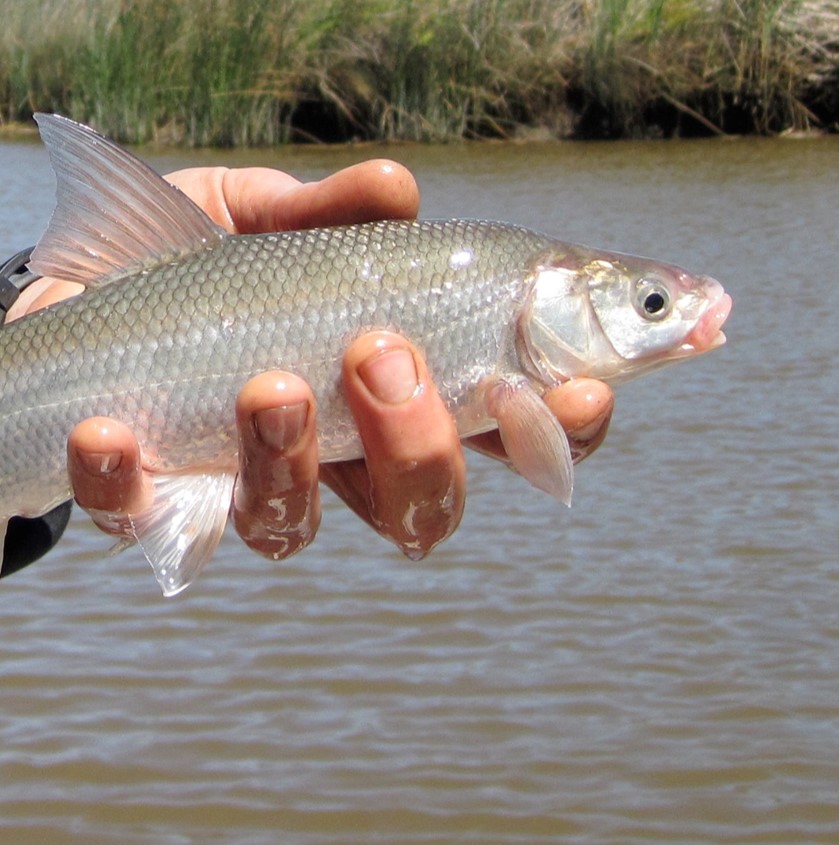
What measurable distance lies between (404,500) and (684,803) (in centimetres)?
207

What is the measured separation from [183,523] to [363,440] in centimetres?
40

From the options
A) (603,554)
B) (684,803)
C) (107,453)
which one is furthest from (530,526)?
(107,453)

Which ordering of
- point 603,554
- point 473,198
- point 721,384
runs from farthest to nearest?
1. point 473,198
2. point 721,384
3. point 603,554

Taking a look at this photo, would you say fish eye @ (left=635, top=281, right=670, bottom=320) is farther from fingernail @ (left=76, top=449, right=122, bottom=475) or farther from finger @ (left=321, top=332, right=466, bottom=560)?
fingernail @ (left=76, top=449, right=122, bottom=475)

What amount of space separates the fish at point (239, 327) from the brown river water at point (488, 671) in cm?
205

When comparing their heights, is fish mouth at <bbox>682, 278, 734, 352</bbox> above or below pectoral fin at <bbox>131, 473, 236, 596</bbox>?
above

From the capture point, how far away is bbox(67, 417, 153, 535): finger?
2.97m

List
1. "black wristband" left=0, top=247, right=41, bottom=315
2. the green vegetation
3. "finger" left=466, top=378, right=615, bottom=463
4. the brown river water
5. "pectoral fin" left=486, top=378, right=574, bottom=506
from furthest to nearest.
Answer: the green vegetation, the brown river water, "black wristband" left=0, top=247, right=41, bottom=315, "finger" left=466, top=378, right=615, bottom=463, "pectoral fin" left=486, top=378, right=574, bottom=506

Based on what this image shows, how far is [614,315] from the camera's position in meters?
3.24

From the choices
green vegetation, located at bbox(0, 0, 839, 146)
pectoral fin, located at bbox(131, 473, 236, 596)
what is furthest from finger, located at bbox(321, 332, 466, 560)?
green vegetation, located at bbox(0, 0, 839, 146)

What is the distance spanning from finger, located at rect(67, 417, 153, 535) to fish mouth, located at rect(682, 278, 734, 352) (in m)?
1.14

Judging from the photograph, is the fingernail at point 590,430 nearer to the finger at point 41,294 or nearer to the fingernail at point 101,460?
the fingernail at point 101,460

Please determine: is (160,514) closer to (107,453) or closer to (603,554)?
(107,453)

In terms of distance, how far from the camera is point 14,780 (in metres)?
5.12
